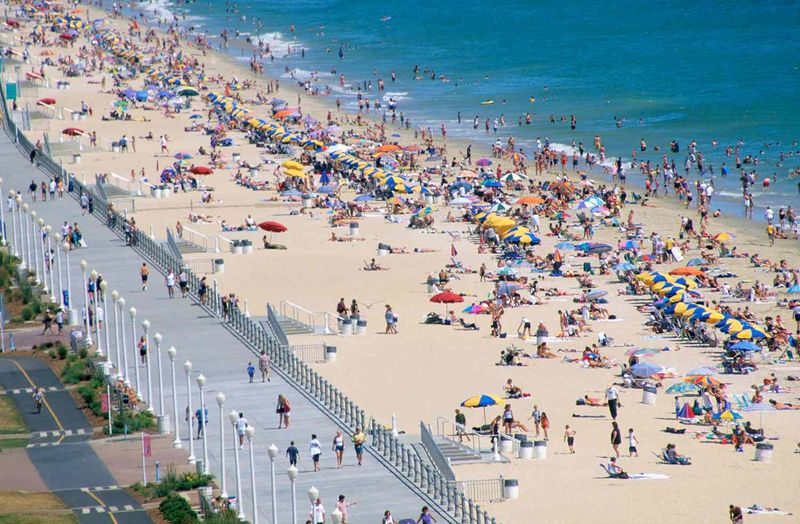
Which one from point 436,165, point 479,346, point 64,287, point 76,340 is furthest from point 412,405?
point 436,165

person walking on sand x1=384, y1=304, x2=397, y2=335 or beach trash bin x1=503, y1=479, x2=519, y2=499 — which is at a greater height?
person walking on sand x1=384, y1=304, x2=397, y2=335

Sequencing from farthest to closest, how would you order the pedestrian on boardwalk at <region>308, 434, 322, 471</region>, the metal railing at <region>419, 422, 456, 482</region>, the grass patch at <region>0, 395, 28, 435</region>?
the grass patch at <region>0, 395, 28, 435</region> < the pedestrian on boardwalk at <region>308, 434, 322, 471</region> < the metal railing at <region>419, 422, 456, 482</region>

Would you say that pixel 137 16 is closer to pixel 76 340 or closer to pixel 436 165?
pixel 436 165

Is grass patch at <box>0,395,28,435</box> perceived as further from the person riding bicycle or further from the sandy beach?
the sandy beach

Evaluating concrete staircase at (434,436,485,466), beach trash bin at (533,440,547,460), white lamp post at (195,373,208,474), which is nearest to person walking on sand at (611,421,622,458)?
beach trash bin at (533,440,547,460)

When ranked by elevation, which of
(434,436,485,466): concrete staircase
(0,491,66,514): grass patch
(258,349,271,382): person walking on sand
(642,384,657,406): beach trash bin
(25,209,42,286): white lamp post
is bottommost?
(0,491,66,514): grass patch

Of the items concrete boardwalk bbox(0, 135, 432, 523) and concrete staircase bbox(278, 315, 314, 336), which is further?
concrete staircase bbox(278, 315, 314, 336)

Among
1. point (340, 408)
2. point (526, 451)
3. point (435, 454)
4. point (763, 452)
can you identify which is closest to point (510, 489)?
point (435, 454)
